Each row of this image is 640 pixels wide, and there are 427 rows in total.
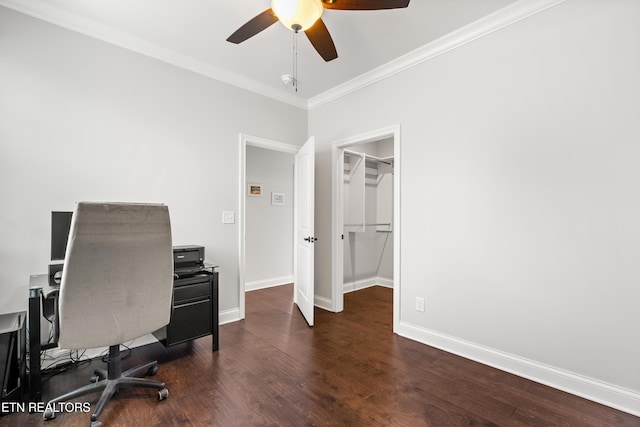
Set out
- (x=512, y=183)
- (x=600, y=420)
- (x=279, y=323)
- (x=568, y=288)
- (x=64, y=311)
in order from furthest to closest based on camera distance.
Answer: (x=279, y=323) < (x=512, y=183) < (x=568, y=288) < (x=600, y=420) < (x=64, y=311)

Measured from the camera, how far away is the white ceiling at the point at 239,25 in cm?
221

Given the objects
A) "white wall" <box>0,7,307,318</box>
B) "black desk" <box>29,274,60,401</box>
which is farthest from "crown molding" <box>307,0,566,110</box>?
"black desk" <box>29,274,60,401</box>

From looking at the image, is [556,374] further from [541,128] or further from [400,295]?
[541,128]

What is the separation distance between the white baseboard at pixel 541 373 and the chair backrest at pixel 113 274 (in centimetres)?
Answer: 229

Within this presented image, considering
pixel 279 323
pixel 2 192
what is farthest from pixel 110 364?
pixel 279 323

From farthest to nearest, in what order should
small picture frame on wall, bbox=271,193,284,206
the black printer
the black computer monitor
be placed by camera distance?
small picture frame on wall, bbox=271,193,284,206, the black printer, the black computer monitor

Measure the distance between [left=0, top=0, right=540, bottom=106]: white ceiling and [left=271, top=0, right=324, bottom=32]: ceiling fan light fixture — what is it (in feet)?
2.06

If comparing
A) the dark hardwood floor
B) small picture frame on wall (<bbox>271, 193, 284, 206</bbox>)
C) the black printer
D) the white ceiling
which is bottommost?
the dark hardwood floor

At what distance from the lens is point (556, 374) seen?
204 centimetres

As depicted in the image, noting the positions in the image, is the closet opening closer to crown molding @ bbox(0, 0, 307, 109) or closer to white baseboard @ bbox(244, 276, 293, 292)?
white baseboard @ bbox(244, 276, 293, 292)

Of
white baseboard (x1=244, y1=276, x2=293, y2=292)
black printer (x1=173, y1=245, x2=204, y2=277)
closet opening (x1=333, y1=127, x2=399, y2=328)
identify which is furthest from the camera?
white baseboard (x1=244, y1=276, x2=293, y2=292)

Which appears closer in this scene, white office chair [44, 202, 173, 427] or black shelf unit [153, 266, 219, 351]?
white office chair [44, 202, 173, 427]

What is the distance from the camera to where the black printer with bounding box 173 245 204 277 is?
2.49 meters

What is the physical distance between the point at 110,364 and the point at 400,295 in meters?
2.41
